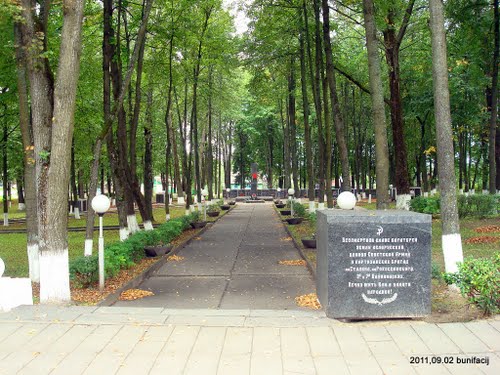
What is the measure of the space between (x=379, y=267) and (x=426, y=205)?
14.3m

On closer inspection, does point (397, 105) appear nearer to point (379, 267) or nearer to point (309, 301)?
point (309, 301)

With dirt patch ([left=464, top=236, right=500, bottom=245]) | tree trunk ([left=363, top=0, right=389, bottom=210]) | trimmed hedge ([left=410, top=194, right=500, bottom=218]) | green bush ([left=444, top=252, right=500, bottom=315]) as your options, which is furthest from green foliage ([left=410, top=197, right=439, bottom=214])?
green bush ([left=444, top=252, right=500, bottom=315])

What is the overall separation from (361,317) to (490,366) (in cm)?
160

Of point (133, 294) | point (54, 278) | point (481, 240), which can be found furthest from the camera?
point (481, 240)

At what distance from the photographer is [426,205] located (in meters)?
19.0

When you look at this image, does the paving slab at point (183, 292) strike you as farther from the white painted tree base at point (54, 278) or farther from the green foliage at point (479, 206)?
the green foliage at point (479, 206)

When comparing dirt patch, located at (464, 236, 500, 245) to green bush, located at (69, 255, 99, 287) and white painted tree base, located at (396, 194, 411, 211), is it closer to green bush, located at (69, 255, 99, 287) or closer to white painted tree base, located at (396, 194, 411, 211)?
white painted tree base, located at (396, 194, 411, 211)

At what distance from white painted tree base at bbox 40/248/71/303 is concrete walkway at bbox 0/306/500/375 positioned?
23.5 inches

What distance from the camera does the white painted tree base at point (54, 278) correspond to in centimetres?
677

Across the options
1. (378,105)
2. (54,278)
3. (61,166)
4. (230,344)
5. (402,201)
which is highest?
(378,105)

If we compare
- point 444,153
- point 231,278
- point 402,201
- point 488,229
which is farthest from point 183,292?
point 402,201

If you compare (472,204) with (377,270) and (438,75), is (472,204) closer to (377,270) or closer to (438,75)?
(438,75)

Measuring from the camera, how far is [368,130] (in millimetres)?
41344

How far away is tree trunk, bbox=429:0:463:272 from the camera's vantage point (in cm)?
696
